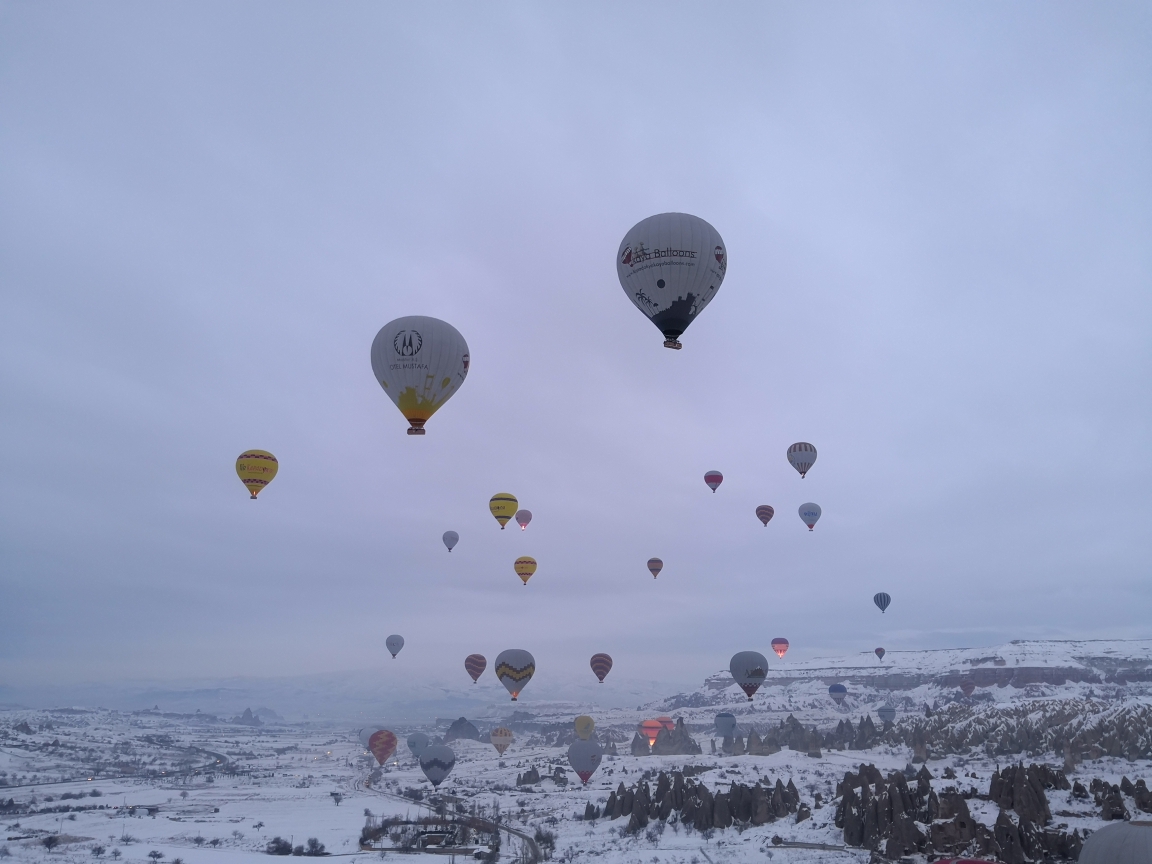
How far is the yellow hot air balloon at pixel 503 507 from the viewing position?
58656mm

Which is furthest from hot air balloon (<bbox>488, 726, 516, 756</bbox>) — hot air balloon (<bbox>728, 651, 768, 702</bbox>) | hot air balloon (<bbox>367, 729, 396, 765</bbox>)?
hot air balloon (<bbox>728, 651, 768, 702</bbox>)

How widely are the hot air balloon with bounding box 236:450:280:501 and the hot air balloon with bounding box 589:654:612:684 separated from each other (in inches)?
1946

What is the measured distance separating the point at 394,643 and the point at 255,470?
42.8 metres

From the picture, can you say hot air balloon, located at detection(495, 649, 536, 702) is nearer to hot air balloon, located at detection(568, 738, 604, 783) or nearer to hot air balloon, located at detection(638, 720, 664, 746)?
hot air balloon, located at detection(568, 738, 604, 783)

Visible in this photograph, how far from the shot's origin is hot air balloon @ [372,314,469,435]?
111 ft

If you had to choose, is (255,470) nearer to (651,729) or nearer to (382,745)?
(382,745)

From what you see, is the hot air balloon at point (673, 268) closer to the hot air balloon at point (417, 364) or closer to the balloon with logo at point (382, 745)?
the hot air balloon at point (417, 364)

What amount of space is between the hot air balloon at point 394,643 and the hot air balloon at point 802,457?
155 feet

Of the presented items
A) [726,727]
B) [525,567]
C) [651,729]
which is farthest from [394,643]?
[726,727]

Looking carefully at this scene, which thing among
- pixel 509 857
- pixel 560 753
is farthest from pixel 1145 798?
pixel 560 753

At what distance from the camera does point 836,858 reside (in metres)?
42.9

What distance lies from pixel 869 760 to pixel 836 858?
53.6 m

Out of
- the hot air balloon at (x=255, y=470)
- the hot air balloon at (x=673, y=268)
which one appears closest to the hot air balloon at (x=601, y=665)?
the hot air balloon at (x=255, y=470)

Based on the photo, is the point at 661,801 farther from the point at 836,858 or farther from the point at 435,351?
the point at 435,351
